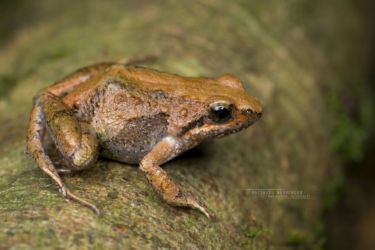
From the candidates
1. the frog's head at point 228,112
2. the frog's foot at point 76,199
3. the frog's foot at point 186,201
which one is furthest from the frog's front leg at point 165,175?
the frog's foot at point 76,199

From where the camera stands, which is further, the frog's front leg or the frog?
the frog

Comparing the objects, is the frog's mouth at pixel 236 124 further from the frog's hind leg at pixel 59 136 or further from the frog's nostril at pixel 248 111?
the frog's hind leg at pixel 59 136

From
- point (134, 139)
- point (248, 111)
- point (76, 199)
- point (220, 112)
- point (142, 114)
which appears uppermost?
point (248, 111)

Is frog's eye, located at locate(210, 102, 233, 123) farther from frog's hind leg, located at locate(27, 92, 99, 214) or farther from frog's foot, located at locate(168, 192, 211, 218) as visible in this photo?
frog's hind leg, located at locate(27, 92, 99, 214)

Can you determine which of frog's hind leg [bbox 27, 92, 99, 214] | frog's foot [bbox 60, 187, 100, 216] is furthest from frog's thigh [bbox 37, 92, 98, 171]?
frog's foot [bbox 60, 187, 100, 216]

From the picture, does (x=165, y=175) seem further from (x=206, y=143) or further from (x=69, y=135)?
(x=206, y=143)

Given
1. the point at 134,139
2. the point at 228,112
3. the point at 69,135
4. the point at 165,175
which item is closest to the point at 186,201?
the point at 165,175
